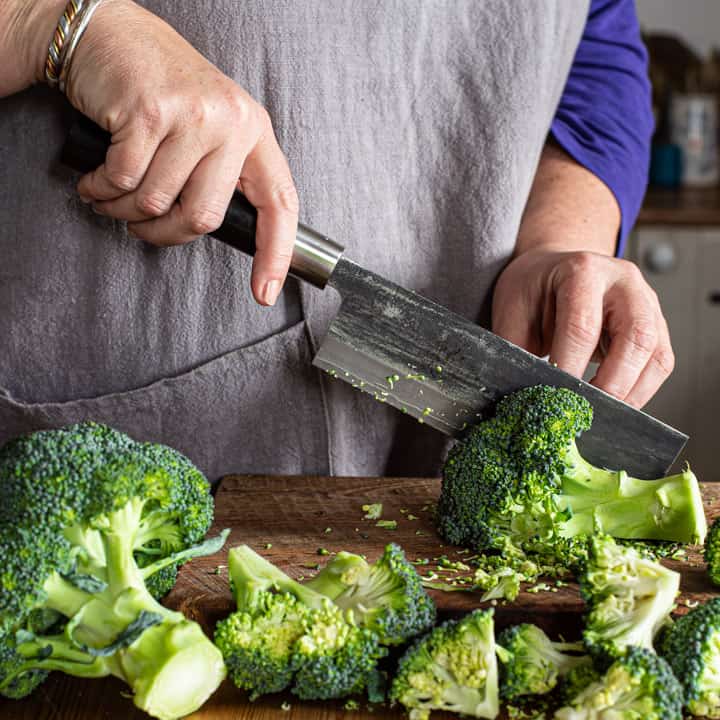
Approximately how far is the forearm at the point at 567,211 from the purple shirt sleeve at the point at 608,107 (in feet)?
0.08

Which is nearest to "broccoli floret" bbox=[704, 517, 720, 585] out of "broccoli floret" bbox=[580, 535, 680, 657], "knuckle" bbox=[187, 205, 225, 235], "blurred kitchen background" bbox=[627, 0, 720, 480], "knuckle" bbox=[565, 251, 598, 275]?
"broccoli floret" bbox=[580, 535, 680, 657]

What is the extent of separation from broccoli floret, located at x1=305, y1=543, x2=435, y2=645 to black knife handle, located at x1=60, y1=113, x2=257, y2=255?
451 mm

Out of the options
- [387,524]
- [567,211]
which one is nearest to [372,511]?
[387,524]

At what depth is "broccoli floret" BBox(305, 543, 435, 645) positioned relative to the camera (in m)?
0.95

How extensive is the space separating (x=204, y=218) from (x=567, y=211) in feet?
2.17

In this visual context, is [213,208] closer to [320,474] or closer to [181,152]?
[181,152]

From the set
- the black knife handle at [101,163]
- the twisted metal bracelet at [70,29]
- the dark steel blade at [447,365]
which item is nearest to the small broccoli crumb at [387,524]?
the dark steel blade at [447,365]

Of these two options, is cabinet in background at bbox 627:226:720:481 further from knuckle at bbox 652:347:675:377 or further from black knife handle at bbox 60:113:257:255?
black knife handle at bbox 60:113:257:255

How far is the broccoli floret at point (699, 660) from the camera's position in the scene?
901 millimetres

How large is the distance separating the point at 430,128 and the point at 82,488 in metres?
0.80

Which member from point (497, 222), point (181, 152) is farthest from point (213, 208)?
point (497, 222)

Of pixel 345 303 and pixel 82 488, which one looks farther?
pixel 345 303

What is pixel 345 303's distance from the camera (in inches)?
A: 51.4

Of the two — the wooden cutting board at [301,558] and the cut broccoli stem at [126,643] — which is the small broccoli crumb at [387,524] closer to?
the wooden cutting board at [301,558]
